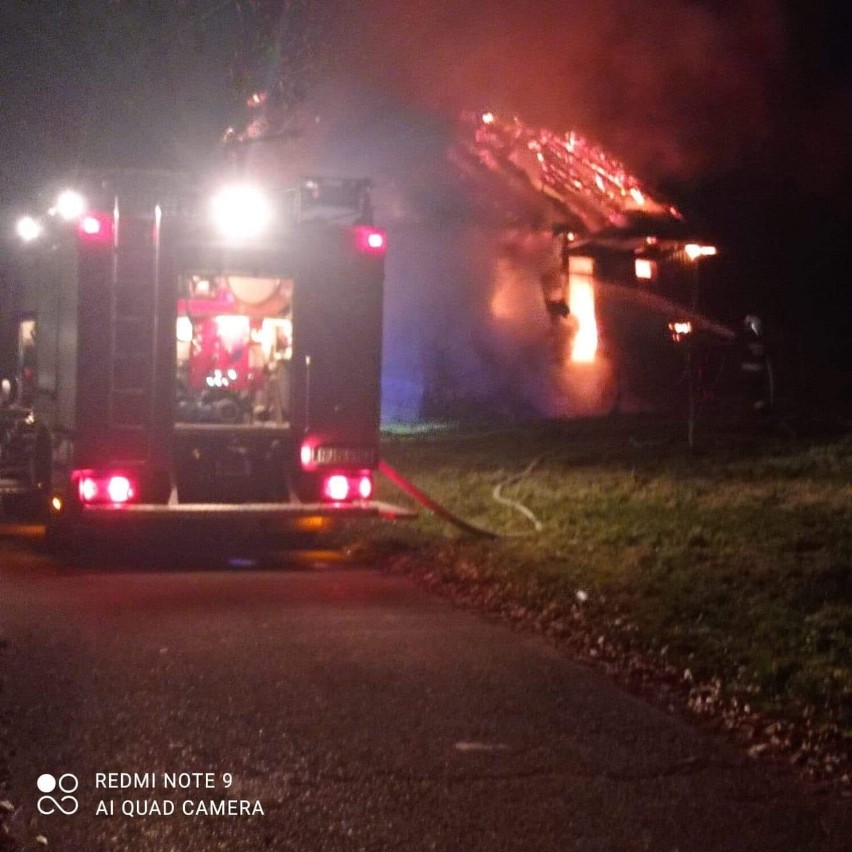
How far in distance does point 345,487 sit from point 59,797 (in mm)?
5797

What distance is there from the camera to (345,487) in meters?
10.7

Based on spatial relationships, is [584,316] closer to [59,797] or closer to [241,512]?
[241,512]

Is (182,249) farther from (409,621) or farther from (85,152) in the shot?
(85,152)

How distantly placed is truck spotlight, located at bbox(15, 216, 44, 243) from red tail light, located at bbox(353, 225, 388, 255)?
2.99 m

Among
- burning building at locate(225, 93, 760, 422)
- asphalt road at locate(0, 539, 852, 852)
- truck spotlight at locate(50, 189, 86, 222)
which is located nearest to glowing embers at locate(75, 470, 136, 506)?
asphalt road at locate(0, 539, 852, 852)

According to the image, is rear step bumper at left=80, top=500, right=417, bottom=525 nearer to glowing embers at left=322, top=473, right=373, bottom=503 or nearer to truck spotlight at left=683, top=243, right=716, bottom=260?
glowing embers at left=322, top=473, right=373, bottom=503

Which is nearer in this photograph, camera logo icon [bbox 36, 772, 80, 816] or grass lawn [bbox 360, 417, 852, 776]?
camera logo icon [bbox 36, 772, 80, 816]

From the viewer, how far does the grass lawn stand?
282 inches

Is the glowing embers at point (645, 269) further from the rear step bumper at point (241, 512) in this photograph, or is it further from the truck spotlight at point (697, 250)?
the rear step bumper at point (241, 512)

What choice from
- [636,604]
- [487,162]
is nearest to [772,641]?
[636,604]

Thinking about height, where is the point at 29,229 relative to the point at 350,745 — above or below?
above

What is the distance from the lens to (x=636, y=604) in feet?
27.9

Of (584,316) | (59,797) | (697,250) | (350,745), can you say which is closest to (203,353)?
(350,745)

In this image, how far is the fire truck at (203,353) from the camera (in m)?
10.0
